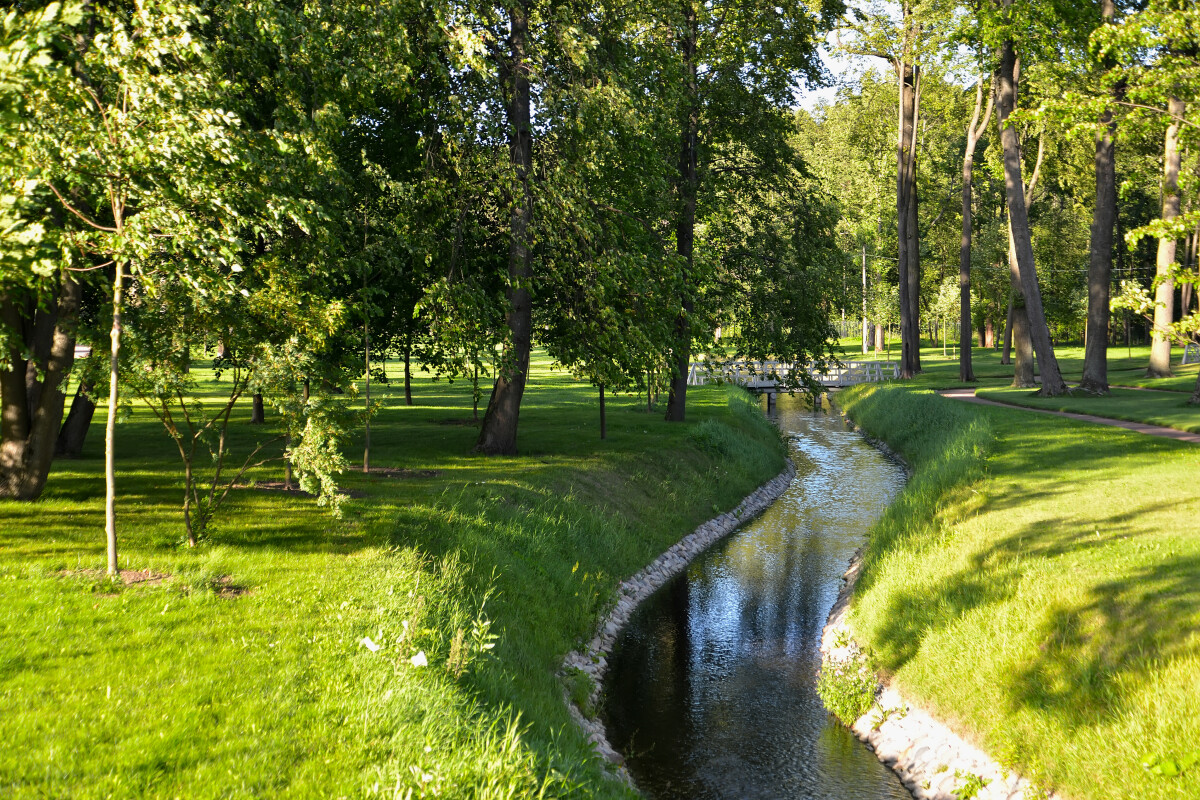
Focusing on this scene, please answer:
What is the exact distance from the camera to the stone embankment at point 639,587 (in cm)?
1208

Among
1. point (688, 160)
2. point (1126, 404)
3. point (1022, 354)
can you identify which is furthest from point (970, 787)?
point (1022, 354)

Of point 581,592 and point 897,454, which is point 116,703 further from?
point 897,454

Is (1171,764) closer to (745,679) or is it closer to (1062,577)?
(1062,577)

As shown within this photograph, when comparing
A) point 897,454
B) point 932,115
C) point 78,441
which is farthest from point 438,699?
point 932,115

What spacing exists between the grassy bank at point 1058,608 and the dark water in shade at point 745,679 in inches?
52.6

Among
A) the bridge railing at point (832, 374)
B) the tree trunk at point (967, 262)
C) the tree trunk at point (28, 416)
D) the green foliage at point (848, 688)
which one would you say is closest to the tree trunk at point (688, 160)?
the green foliage at point (848, 688)

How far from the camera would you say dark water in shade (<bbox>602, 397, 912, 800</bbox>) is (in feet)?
36.5

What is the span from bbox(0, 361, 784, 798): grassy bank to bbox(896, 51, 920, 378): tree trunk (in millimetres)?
32621

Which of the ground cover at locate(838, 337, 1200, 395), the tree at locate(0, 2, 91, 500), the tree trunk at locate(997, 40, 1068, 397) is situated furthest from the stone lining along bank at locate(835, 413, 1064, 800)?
the ground cover at locate(838, 337, 1200, 395)

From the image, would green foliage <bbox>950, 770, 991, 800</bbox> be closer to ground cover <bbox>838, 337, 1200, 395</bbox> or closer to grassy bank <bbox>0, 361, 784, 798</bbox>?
grassy bank <bbox>0, 361, 784, 798</bbox>

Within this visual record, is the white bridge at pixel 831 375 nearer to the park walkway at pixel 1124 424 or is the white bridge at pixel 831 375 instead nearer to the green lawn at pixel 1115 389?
the green lawn at pixel 1115 389

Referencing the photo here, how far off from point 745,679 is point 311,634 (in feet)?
23.9

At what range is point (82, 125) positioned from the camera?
10.0 meters

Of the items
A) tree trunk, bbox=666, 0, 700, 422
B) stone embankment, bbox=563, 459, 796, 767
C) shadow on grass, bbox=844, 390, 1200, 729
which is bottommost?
stone embankment, bbox=563, 459, 796, 767
